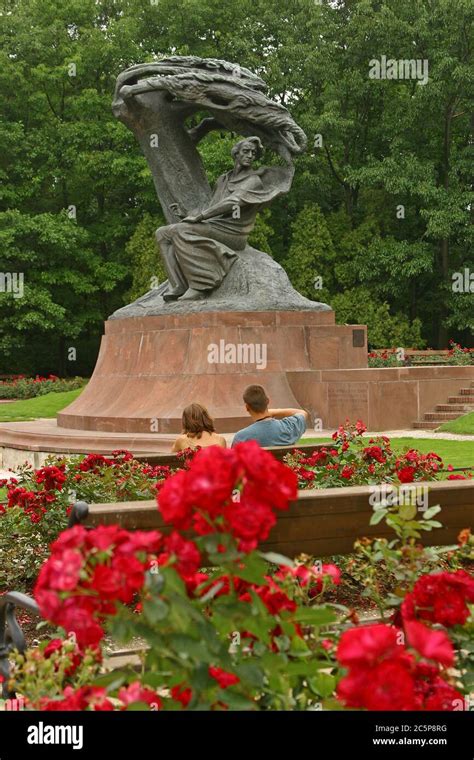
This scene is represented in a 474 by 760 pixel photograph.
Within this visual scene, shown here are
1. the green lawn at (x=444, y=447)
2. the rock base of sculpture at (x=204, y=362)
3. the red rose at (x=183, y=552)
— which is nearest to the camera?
the red rose at (x=183, y=552)

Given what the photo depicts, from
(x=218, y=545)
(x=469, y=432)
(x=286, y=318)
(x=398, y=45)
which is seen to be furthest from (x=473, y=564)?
Answer: (x=398, y=45)

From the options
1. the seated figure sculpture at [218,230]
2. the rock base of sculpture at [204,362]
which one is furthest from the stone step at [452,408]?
the seated figure sculpture at [218,230]

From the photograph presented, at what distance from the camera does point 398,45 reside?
33.3 m

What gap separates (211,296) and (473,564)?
10.8 meters

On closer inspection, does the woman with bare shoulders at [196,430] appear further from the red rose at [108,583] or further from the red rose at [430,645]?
the red rose at [430,645]

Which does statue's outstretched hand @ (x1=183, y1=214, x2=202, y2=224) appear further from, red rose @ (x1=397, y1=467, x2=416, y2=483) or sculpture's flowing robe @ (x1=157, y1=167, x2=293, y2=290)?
red rose @ (x1=397, y1=467, x2=416, y2=483)

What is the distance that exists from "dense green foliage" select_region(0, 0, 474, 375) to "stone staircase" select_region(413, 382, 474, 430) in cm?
1526

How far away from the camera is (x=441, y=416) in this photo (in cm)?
1620

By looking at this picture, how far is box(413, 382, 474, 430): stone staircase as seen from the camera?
52.8 ft

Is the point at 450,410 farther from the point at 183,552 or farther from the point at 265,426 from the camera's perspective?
the point at 183,552

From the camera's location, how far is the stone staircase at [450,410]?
1609 centimetres

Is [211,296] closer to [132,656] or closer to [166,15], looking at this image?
[132,656]

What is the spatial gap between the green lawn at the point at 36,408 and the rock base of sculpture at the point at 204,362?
503 centimetres

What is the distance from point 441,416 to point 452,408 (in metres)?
0.44
